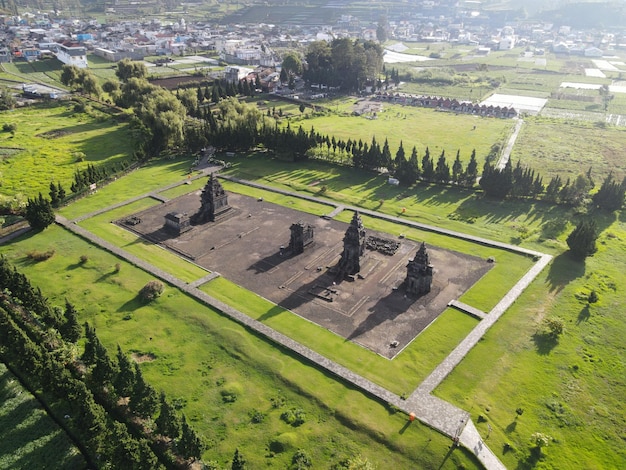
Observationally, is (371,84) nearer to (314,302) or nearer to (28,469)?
(314,302)

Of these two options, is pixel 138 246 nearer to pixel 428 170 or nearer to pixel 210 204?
pixel 210 204

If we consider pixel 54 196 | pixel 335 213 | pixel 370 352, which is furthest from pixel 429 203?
pixel 54 196

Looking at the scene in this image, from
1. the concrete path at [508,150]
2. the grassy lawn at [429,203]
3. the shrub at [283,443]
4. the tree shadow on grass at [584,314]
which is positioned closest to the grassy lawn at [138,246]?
the grassy lawn at [429,203]

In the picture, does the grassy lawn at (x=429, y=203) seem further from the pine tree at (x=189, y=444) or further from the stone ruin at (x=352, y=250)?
the pine tree at (x=189, y=444)

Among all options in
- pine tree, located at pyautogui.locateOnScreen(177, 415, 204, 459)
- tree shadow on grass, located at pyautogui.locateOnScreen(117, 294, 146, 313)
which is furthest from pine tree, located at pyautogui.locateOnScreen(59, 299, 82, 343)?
pine tree, located at pyautogui.locateOnScreen(177, 415, 204, 459)

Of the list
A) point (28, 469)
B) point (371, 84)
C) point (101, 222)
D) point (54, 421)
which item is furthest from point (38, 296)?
point (371, 84)

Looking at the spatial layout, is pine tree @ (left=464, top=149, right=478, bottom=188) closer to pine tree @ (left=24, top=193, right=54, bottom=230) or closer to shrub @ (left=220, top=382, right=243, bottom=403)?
shrub @ (left=220, top=382, right=243, bottom=403)
